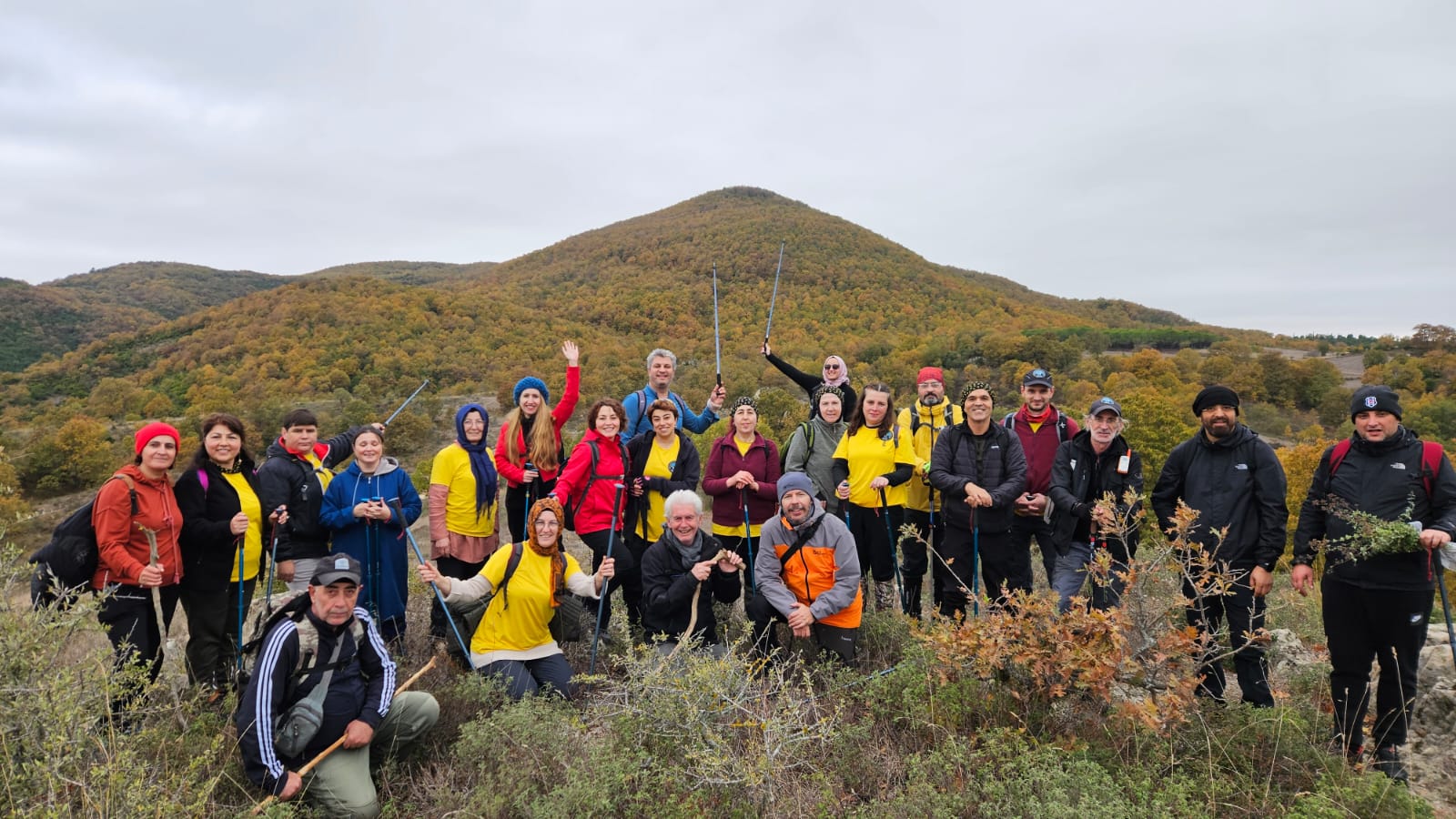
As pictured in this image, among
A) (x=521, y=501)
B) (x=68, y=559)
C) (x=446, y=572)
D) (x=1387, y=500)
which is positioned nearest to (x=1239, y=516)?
(x=1387, y=500)

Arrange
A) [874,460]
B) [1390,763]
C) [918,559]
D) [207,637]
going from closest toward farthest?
[1390,763], [207,637], [874,460], [918,559]

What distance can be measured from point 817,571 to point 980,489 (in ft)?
4.83

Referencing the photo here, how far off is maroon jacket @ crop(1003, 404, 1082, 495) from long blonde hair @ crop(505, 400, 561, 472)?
13.8 feet

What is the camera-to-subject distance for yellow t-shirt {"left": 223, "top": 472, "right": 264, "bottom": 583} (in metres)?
4.54

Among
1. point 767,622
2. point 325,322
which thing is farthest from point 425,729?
point 325,322

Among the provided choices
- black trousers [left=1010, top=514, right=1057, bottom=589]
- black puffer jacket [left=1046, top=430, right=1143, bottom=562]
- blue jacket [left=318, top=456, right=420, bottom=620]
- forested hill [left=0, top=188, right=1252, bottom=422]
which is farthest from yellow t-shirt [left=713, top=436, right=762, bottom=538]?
forested hill [left=0, top=188, right=1252, bottom=422]

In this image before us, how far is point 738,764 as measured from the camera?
126 inches

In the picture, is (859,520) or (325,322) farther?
(325,322)

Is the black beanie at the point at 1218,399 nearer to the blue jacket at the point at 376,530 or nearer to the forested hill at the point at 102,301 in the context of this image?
the blue jacket at the point at 376,530

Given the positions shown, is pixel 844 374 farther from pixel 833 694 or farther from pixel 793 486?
pixel 833 694

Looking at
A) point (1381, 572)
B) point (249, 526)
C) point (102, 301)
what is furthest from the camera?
point (102, 301)

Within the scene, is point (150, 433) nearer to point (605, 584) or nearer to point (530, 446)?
point (530, 446)

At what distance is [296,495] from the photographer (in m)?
4.91

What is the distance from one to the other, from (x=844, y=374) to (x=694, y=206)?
127754 mm
